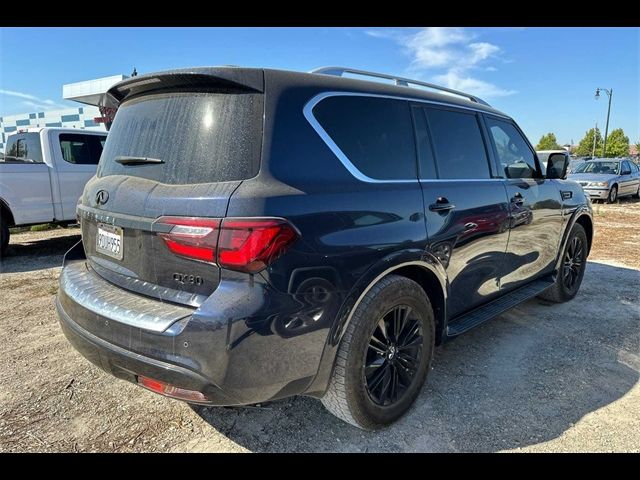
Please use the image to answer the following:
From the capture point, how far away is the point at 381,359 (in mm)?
2389

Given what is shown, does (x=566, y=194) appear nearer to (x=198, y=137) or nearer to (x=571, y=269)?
(x=571, y=269)

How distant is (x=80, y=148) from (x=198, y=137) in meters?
6.41

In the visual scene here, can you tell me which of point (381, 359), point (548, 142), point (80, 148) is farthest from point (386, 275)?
point (548, 142)

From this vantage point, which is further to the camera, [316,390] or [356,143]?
[356,143]

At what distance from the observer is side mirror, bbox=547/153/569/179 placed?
4066 mm

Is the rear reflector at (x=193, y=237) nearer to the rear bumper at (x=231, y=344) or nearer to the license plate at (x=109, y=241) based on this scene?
the rear bumper at (x=231, y=344)

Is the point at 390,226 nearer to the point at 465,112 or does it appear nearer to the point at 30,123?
the point at 465,112

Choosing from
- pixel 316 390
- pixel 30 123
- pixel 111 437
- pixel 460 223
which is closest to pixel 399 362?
pixel 316 390

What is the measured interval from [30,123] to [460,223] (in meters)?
28.7

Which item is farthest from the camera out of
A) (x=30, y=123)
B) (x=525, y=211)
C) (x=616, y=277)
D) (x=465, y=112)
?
(x=30, y=123)

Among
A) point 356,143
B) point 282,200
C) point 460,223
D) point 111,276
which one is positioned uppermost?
point 356,143

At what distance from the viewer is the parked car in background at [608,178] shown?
14.8m

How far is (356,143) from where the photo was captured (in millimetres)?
2312

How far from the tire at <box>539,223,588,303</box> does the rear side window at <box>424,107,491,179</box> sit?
1.87m
